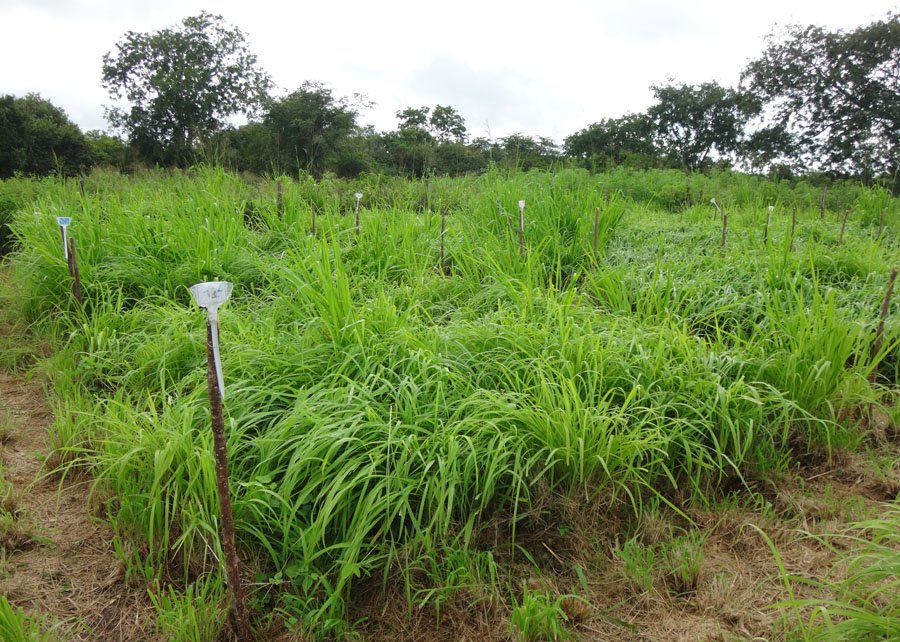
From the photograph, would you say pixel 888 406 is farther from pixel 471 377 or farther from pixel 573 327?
pixel 471 377

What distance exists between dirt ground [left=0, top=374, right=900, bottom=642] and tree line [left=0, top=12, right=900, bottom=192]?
4.54 metres

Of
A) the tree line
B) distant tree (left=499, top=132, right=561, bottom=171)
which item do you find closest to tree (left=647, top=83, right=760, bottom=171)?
the tree line

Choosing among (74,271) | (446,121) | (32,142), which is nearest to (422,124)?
(446,121)

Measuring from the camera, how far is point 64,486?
6.93 feet

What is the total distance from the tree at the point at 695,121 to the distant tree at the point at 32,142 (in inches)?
935

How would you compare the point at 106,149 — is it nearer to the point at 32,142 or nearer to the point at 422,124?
the point at 32,142

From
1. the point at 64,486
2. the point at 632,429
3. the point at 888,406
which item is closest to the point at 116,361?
the point at 64,486

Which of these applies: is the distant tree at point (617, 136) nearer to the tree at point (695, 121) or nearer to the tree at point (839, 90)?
the tree at point (695, 121)

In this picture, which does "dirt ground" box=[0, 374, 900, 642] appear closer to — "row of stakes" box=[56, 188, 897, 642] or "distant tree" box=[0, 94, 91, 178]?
"row of stakes" box=[56, 188, 897, 642]

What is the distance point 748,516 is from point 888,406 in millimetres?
1101

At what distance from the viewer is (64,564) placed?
1755 millimetres

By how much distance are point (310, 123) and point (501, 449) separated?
62.6 ft

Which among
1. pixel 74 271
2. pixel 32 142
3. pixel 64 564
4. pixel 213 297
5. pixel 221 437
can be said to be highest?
pixel 32 142

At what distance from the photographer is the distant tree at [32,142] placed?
1673 cm
